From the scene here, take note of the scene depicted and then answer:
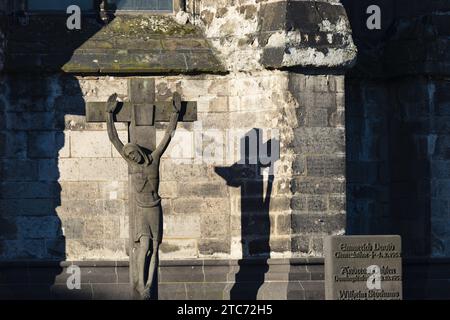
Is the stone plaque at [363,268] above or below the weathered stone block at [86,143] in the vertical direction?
below

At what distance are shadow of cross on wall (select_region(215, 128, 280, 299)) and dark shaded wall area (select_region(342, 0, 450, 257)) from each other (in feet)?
5.08

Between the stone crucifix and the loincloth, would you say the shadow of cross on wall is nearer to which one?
the stone crucifix

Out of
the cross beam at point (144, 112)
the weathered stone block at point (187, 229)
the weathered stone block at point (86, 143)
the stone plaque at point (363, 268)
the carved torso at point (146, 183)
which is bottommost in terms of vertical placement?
the stone plaque at point (363, 268)

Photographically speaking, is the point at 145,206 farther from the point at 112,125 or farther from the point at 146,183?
the point at 112,125

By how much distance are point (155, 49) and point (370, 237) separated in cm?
397

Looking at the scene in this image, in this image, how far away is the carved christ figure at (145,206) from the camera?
26.9 meters

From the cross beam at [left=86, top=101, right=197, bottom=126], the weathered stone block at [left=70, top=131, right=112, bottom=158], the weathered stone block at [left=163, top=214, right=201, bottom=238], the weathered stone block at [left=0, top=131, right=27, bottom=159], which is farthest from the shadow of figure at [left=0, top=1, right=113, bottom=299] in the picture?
the cross beam at [left=86, top=101, right=197, bottom=126]

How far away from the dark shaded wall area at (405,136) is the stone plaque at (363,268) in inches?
120

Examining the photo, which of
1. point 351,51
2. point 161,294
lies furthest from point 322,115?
point 161,294

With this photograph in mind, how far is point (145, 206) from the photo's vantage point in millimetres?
26922

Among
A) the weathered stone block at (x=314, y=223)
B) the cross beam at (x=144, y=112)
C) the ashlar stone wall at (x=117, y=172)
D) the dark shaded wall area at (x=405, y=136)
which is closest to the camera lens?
the cross beam at (x=144, y=112)

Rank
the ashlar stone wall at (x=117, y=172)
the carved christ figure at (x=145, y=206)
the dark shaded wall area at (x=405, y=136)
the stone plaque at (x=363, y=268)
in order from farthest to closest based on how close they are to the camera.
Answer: the dark shaded wall area at (x=405, y=136) → the ashlar stone wall at (x=117, y=172) → the carved christ figure at (x=145, y=206) → the stone plaque at (x=363, y=268)

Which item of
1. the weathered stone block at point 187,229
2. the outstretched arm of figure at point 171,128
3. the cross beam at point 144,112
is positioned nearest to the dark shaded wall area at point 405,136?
the weathered stone block at point 187,229

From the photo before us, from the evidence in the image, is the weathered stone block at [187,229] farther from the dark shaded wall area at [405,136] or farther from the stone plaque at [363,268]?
the stone plaque at [363,268]
